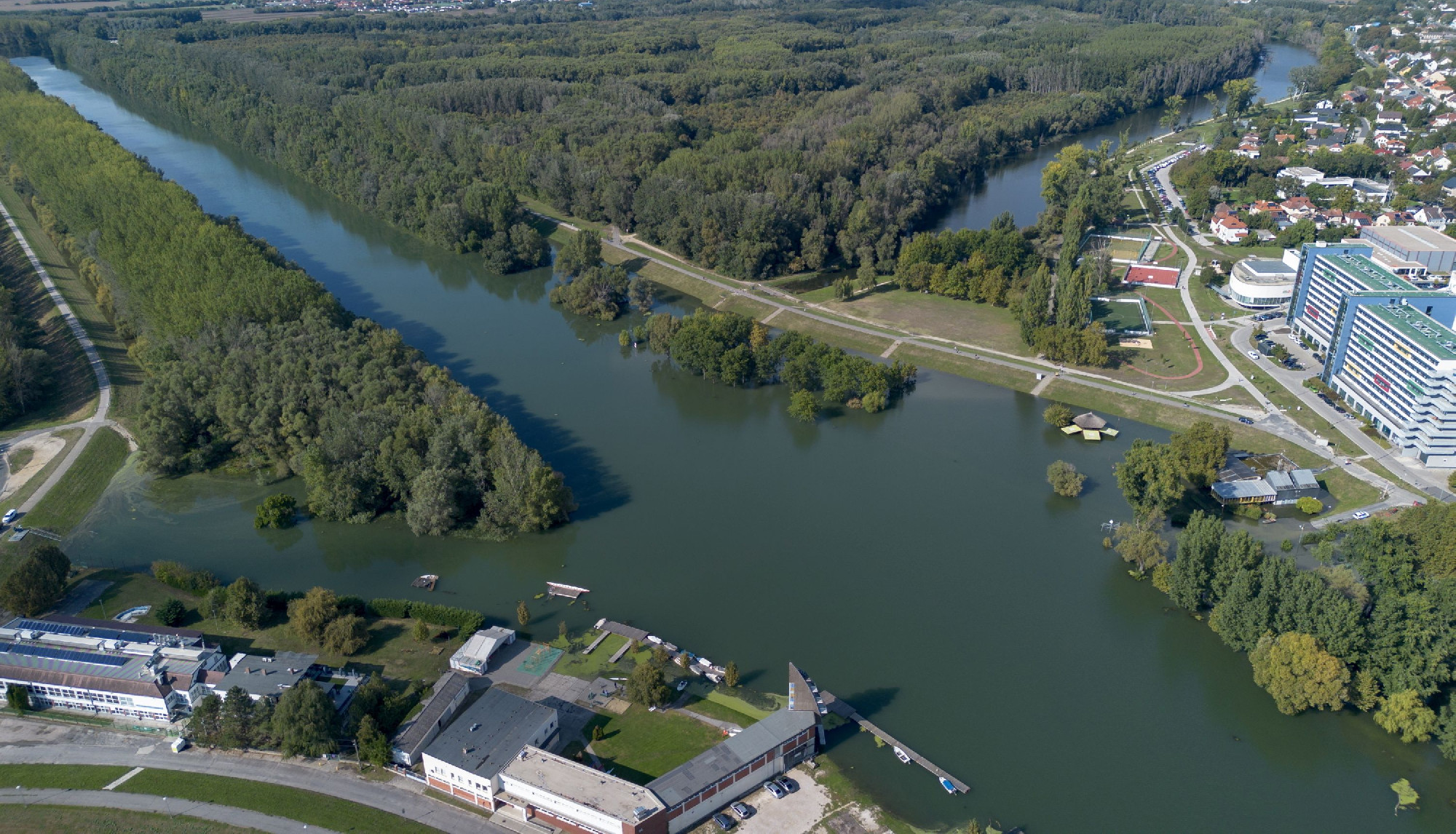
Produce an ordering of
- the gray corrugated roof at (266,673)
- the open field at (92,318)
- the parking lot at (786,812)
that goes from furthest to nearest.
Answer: the open field at (92,318) < the gray corrugated roof at (266,673) < the parking lot at (786,812)

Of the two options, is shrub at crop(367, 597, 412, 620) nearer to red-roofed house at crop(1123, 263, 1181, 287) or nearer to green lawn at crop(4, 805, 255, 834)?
green lawn at crop(4, 805, 255, 834)

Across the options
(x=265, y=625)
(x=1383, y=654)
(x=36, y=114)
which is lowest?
(x=265, y=625)

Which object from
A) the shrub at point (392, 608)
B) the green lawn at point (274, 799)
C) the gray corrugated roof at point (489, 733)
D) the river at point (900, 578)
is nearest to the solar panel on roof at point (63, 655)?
the green lawn at point (274, 799)

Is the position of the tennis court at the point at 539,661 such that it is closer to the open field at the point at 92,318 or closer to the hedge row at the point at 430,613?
the hedge row at the point at 430,613

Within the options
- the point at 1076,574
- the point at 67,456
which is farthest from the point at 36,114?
the point at 1076,574

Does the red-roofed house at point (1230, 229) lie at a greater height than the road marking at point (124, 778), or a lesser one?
greater

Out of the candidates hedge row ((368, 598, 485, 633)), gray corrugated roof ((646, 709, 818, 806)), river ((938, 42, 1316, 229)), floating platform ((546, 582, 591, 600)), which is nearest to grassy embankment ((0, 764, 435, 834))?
gray corrugated roof ((646, 709, 818, 806))

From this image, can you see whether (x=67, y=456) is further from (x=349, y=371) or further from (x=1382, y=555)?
(x=1382, y=555)

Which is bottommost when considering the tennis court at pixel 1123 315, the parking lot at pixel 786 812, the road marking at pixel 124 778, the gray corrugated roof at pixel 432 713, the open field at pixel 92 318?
the road marking at pixel 124 778
